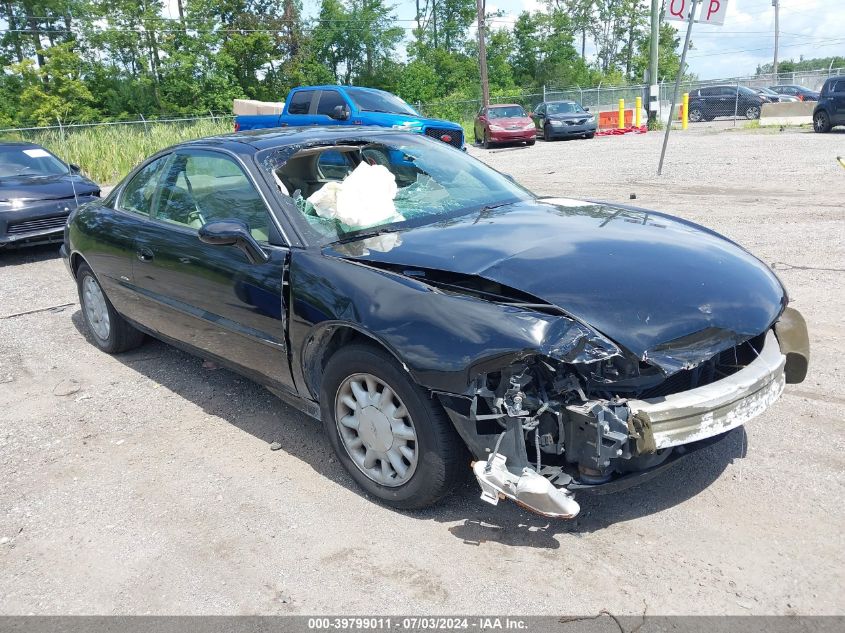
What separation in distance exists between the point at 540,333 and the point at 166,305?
106 inches

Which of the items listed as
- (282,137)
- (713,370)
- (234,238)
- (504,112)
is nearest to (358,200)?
(234,238)

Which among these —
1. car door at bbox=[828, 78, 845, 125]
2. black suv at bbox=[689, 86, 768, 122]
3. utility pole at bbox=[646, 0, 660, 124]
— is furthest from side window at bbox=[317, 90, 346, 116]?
black suv at bbox=[689, 86, 768, 122]

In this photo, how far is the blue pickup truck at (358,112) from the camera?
1373 cm

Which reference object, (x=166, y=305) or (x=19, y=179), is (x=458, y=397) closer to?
(x=166, y=305)

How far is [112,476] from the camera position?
12.3 ft

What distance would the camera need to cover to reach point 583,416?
8.43ft

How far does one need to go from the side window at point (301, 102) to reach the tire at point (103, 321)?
33.0 feet

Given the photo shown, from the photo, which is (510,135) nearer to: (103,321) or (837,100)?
(837,100)

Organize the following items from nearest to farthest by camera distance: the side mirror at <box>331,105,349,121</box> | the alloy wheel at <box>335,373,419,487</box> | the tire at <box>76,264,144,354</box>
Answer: the alloy wheel at <box>335,373,419,487</box> → the tire at <box>76,264,144,354</box> → the side mirror at <box>331,105,349,121</box>

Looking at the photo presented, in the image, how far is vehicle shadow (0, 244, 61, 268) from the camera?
955cm

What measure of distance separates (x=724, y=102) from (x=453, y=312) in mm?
32768

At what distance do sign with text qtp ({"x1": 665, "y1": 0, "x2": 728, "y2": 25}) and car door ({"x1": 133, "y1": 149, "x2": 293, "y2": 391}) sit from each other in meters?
10.4

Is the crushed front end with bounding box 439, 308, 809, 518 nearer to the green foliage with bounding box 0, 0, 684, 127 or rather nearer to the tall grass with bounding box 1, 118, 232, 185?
the tall grass with bounding box 1, 118, 232, 185

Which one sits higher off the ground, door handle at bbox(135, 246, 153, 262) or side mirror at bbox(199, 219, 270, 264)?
side mirror at bbox(199, 219, 270, 264)
